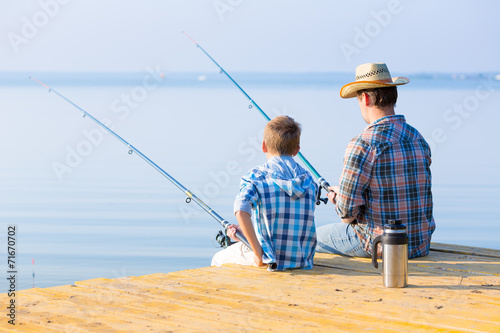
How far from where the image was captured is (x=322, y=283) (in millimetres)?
3758

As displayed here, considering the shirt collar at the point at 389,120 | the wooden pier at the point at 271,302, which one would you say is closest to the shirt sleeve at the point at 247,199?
the wooden pier at the point at 271,302

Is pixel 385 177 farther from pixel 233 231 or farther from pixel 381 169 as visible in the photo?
pixel 233 231

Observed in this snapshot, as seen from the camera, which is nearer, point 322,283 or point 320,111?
point 322,283

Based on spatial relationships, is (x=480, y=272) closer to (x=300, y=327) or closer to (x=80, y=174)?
(x=300, y=327)

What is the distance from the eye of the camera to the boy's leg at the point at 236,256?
4.21m

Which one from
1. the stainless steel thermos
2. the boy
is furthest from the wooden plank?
the stainless steel thermos

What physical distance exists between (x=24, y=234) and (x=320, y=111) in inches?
456

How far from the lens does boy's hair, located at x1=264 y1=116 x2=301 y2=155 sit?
397cm

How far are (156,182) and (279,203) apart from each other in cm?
593

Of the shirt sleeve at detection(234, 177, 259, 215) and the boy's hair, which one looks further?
the boy's hair

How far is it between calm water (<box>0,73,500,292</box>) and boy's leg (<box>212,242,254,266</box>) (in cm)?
150

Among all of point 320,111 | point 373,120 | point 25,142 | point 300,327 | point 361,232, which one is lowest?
point 300,327

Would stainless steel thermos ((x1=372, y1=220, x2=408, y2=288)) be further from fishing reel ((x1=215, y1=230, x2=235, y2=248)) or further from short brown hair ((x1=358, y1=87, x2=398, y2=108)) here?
fishing reel ((x1=215, y1=230, x2=235, y2=248))

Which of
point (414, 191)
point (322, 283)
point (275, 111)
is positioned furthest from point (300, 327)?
point (275, 111)
